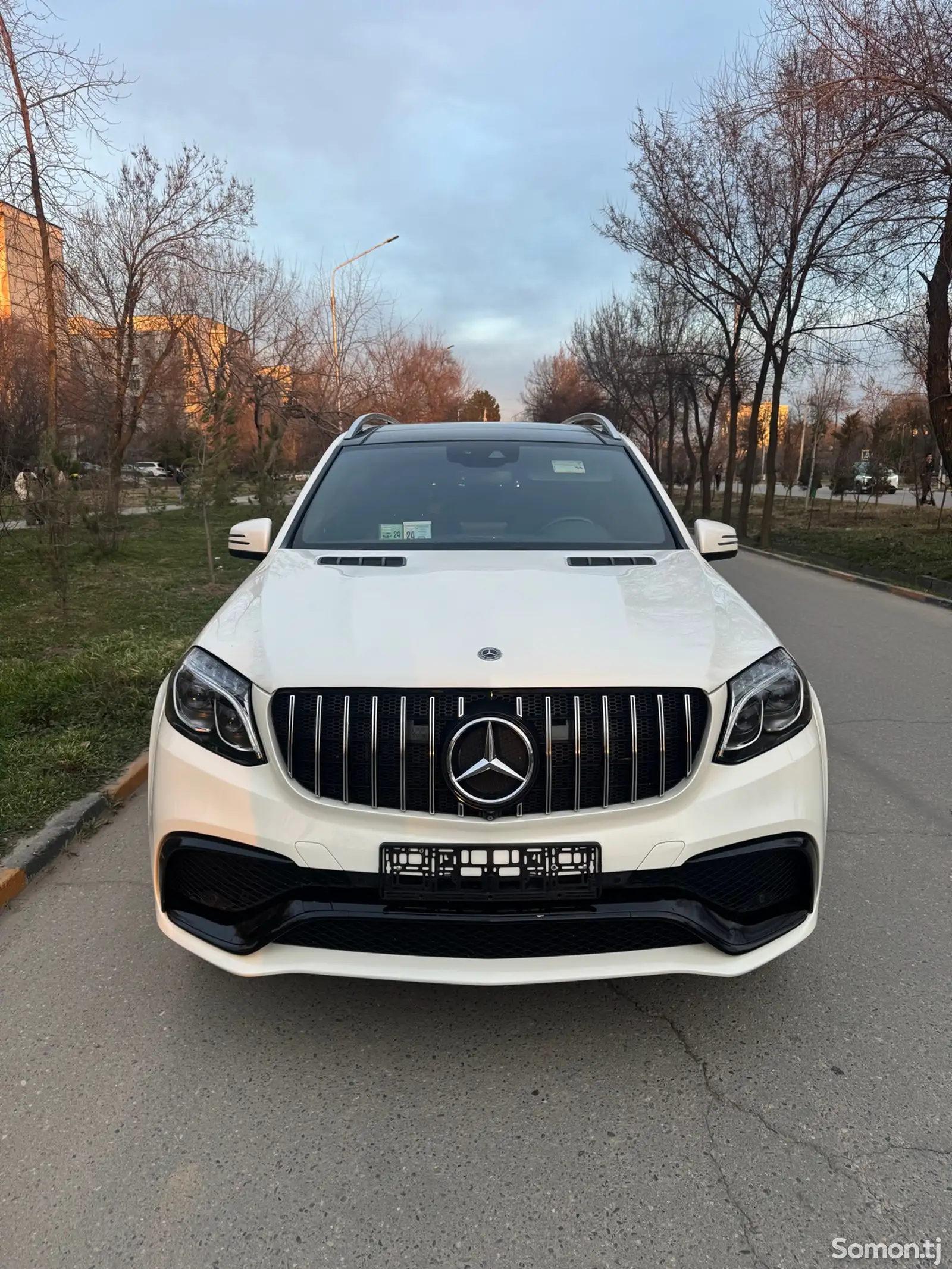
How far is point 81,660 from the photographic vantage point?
20.4 ft

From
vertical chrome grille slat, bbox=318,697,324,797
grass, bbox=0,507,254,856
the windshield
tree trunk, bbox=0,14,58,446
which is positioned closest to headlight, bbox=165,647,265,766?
vertical chrome grille slat, bbox=318,697,324,797

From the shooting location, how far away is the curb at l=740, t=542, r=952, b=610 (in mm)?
11726

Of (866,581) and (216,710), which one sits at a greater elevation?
(216,710)

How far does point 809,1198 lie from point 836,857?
1.95m

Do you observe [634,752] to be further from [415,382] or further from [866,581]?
[415,382]

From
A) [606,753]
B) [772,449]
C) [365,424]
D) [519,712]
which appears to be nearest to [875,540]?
[772,449]

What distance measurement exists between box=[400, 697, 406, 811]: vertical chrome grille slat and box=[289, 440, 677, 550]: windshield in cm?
122

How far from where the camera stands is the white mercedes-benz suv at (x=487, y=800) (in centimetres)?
223

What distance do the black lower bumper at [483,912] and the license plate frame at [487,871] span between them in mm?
37

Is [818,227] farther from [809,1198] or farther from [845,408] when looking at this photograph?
[845,408]

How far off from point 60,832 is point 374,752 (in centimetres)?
234

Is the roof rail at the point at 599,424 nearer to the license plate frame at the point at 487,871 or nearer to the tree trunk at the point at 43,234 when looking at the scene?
the license plate frame at the point at 487,871

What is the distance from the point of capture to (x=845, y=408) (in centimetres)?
3947

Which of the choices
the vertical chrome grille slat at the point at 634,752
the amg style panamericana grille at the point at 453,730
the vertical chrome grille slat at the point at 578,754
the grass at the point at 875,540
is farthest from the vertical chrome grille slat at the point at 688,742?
the grass at the point at 875,540
